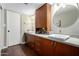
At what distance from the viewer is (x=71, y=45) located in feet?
2.12

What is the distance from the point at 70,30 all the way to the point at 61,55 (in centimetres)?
29

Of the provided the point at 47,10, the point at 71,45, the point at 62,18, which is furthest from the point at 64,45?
the point at 47,10

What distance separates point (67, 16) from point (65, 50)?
386 millimetres

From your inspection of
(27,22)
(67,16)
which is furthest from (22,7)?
(67,16)

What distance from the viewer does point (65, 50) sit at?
2.32 ft

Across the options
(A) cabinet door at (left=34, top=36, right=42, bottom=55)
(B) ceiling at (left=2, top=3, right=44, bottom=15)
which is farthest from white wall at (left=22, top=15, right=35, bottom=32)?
(A) cabinet door at (left=34, top=36, right=42, bottom=55)

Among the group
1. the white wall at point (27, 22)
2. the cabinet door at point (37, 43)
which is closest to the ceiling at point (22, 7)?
the white wall at point (27, 22)

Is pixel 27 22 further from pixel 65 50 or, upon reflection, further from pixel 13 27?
pixel 65 50

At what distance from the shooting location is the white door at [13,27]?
87 centimetres

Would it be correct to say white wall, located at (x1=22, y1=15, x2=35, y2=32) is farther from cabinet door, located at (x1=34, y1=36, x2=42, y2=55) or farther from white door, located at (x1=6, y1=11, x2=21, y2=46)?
cabinet door, located at (x1=34, y1=36, x2=42, y2=55)

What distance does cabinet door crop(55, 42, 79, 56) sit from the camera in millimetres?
626

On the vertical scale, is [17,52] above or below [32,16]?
below

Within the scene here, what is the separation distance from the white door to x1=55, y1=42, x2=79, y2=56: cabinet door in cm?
38

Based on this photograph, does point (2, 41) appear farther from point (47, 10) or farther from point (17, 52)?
point (47, 10)
